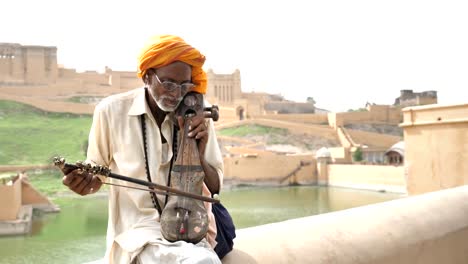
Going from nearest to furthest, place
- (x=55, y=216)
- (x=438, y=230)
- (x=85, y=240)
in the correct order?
(x=438, y=230)
(x=85, y=240)
(x=55, y=216)

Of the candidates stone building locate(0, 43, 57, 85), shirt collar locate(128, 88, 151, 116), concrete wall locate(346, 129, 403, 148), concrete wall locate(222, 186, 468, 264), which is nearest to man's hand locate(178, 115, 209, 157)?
shirt collar locate(128, 88, 151, 116)

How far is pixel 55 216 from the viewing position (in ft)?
56.5

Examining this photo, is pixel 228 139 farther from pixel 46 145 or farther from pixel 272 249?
pixel 272 249

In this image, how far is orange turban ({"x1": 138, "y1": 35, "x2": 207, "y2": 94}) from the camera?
4.90 feet

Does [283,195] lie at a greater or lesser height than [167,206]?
lesser

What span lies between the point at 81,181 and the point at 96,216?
55.8 ft

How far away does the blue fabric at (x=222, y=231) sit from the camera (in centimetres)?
160

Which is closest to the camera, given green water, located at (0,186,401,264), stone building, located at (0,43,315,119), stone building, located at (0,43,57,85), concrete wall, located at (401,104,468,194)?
concrete wall, located at (401,104,468,194)

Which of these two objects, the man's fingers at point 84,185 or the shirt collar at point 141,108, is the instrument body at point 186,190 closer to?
the shirt collar at point 141,108

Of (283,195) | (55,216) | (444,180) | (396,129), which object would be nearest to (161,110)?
(444,180)

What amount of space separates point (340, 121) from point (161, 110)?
127 ft

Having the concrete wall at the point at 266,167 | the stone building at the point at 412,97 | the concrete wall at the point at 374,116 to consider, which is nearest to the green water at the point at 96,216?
the concrete wall at the point at 266,167

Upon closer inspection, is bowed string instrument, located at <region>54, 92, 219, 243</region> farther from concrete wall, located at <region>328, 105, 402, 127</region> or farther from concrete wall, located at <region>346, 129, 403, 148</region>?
concrete wall, located at <region>328, 105, 402, 127</region>

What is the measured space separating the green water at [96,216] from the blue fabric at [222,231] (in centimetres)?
940
